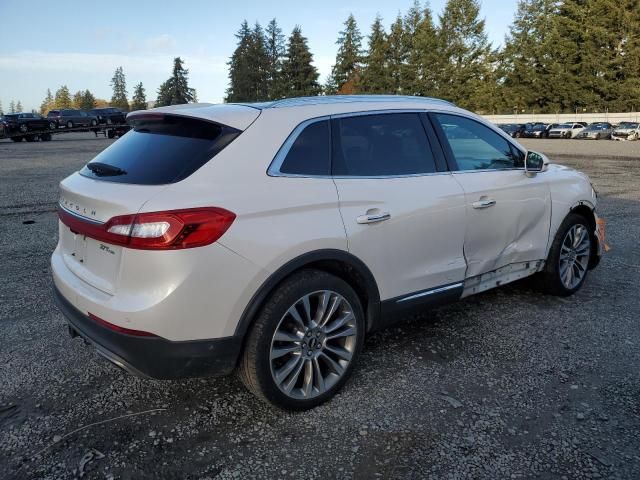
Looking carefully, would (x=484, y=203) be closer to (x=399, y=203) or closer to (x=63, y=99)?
(x=399, y=203)

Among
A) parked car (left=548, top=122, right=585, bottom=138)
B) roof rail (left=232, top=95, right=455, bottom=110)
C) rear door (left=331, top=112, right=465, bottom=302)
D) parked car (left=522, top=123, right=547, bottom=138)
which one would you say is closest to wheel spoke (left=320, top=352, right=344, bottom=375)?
rear door (left=331, top=112, right=465, bottom=302)

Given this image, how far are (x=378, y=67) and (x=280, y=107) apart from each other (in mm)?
77405

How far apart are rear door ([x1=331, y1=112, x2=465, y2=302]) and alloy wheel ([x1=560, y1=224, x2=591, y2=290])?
4.98ft

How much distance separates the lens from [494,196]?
12.6ft

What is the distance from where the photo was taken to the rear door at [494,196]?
3713 mm

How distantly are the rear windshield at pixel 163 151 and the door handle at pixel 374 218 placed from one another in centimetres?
86

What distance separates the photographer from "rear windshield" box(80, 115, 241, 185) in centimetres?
264

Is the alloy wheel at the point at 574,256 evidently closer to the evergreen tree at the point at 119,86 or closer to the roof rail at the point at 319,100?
the roof rail at the point at 319,100

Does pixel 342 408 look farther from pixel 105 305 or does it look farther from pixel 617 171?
pixel 617 171

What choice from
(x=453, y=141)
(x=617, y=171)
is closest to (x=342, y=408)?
(x=453, y=141)

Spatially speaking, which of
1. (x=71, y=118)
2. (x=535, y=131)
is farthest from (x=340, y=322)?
(x=535, y=131)

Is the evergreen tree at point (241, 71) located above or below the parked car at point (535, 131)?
above

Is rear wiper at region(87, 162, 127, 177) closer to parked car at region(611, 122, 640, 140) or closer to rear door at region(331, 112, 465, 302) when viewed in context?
rear door at region(331, 112, 465, 302)

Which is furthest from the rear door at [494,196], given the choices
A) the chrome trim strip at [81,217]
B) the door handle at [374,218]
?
the chrome trim strip at [81,217]
